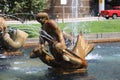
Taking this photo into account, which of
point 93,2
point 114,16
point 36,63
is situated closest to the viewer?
point 36,63

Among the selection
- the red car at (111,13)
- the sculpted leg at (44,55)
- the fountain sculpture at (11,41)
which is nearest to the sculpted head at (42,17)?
the sculpted leg at (44,55)

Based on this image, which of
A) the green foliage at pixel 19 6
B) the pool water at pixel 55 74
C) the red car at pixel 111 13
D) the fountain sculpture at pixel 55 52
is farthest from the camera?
the red car at pixel 111 13

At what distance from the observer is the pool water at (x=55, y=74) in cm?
1295

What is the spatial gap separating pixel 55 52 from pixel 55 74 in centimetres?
72

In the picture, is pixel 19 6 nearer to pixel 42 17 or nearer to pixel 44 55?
pixel 42 17

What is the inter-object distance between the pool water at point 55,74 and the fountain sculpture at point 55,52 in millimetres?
229

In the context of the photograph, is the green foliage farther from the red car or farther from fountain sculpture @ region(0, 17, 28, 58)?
the red car

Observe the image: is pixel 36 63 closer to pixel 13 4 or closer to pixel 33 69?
pixel 33 69

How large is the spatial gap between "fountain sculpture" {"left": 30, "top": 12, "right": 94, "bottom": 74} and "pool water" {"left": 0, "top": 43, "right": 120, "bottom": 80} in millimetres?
229

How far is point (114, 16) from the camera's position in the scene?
47.4 metres

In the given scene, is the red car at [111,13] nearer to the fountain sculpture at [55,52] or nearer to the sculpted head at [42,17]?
the fountain sculpture at [55,52]

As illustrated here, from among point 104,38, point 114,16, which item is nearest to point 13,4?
point 104,38

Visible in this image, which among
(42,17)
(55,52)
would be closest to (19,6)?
(42,17)

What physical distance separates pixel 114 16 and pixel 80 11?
435 centimetres
